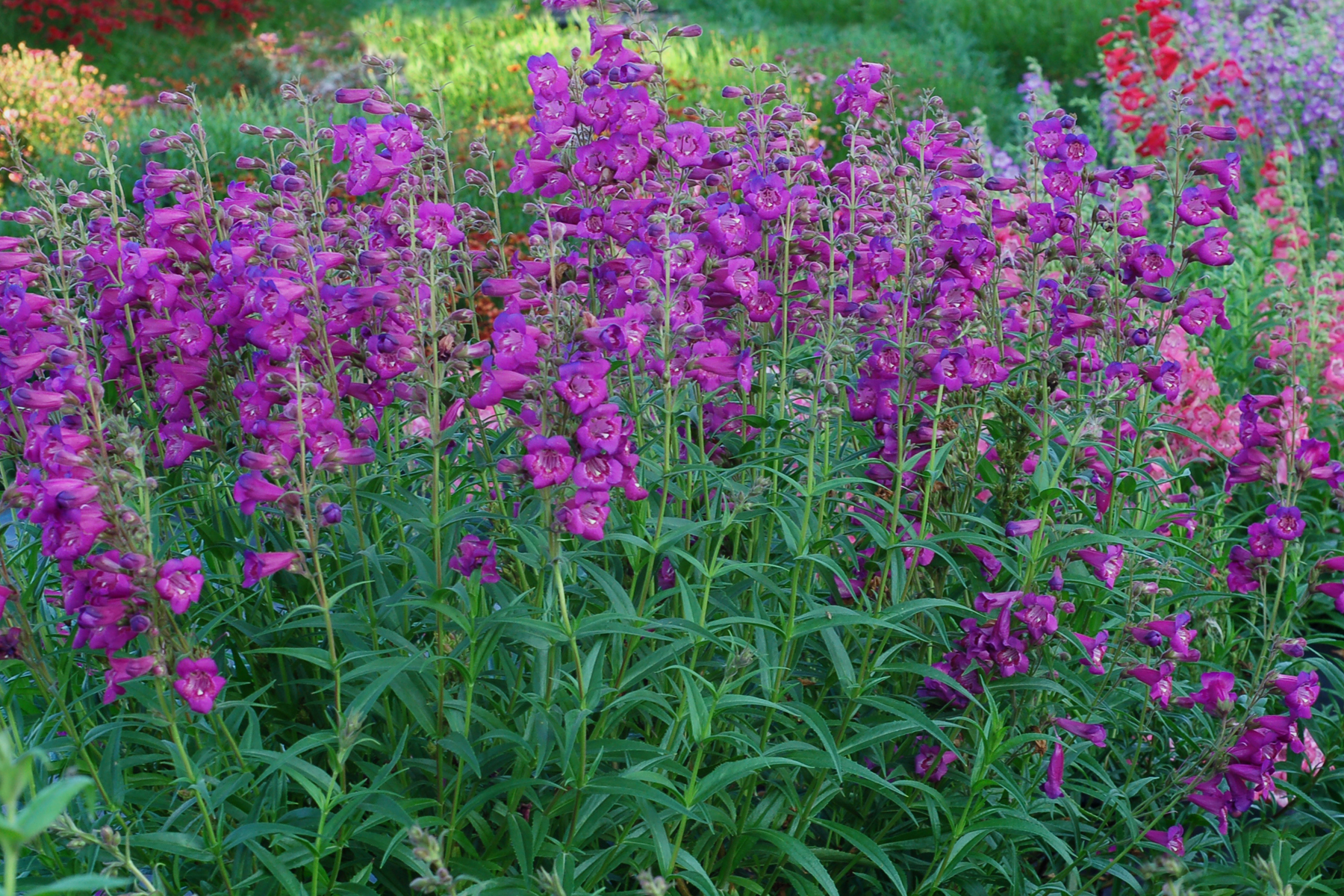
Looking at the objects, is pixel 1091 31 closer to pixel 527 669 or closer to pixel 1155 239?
pixel 1155 239

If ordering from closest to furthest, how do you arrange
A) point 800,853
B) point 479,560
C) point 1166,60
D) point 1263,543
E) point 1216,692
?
1. point 800,853
2. point 479,560
3. point 1216,692
4. point 1263,543
5. point 1166,60

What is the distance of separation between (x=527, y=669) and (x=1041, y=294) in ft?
6.17

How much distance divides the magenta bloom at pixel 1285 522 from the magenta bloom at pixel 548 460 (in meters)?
2.01

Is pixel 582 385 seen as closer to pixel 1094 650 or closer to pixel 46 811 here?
pixel 46 811

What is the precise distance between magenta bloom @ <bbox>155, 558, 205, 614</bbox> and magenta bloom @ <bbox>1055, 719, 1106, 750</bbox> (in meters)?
2.13

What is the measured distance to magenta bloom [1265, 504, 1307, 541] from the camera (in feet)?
10.6

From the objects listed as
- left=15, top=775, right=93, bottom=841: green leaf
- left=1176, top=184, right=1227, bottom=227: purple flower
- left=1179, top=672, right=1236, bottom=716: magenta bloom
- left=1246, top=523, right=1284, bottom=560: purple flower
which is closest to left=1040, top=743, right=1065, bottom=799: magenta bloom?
left=1179, top=672, right=1236, bottom=716: magenta bloom

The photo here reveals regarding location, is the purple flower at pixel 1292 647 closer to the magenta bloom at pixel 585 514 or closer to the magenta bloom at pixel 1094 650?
the magenta bloom at pixel 1094 650

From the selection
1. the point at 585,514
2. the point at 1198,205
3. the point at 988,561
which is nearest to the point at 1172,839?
→ the point at 988,561

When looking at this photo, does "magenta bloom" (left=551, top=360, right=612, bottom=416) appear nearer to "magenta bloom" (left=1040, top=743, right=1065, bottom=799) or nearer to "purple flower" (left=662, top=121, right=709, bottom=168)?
"purple flower" (left=662, top=121, right=709, bottom=168)

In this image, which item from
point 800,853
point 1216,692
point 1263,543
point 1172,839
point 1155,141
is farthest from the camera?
point 1155,141

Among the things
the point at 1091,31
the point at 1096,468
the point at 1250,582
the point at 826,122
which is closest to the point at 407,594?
the point at 1096,468

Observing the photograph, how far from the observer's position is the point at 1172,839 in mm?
3170

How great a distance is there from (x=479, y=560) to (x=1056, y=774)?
5.20 ft
